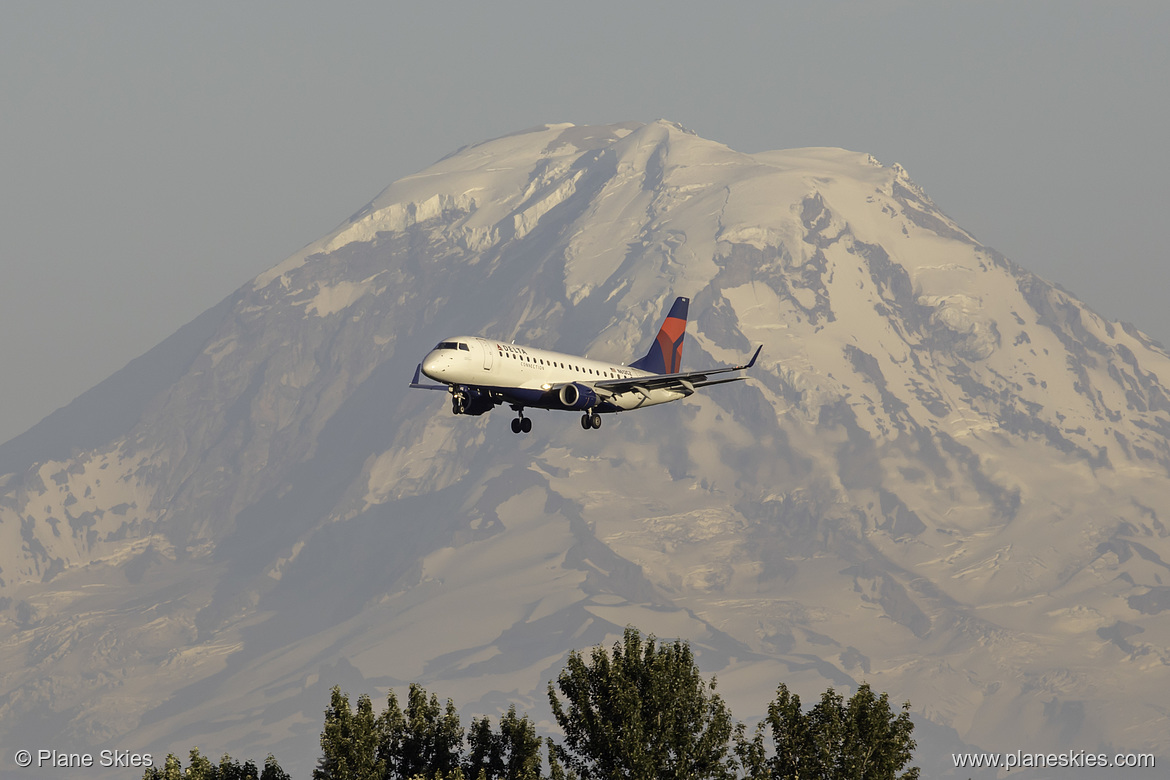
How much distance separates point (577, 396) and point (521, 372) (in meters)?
3.98

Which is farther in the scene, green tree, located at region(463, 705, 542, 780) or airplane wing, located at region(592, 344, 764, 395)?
airplane wing, located at region(592, 344, 764, 395)

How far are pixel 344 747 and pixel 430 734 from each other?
7.82 metres

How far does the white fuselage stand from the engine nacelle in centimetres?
54

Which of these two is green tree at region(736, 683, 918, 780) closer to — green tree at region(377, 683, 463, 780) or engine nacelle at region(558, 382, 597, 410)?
green tree at region(377, 683, 463, 780)

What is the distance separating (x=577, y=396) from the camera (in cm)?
10738

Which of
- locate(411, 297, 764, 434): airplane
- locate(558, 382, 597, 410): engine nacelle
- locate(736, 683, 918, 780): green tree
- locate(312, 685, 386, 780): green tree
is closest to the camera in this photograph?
locate(736, 683, 918, 780): green tree

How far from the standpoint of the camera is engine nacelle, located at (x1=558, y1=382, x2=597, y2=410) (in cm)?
10681

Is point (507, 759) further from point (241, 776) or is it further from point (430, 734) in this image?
point (241, 776)

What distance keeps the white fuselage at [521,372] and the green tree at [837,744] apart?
38.4 metres

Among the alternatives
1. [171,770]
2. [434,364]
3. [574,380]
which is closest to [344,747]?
[171,770]

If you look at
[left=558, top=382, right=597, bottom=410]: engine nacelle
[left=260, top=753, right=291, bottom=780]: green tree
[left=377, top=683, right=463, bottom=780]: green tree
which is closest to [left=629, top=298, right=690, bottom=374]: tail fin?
[left=558, top=382, right=597, bottom=410]: engine nacelle

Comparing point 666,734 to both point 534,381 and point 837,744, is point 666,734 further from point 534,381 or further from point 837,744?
point 534,381

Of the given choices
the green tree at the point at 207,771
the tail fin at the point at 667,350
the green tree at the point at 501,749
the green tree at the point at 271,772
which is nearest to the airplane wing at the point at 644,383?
the tail fin at the point at 667,350

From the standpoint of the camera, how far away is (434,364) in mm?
99562
